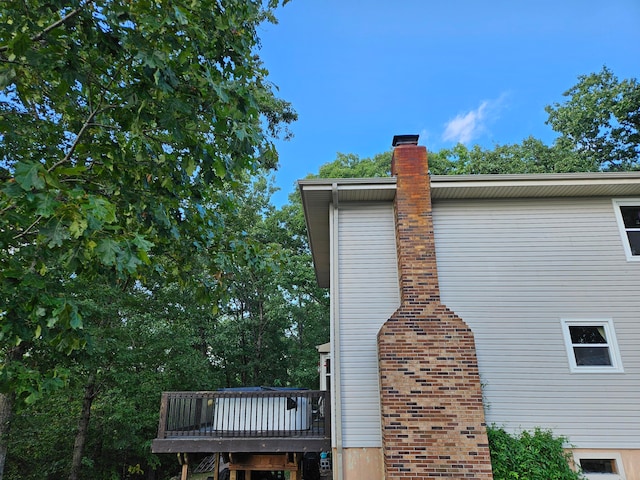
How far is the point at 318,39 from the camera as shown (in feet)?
41.0

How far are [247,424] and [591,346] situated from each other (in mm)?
7160

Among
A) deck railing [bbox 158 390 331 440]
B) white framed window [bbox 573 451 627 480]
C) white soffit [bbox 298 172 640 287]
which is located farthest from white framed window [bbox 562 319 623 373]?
deck railing [bbox 158 390 331 440]

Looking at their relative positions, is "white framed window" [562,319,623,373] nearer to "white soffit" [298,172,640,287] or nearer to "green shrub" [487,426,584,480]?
"green shrub" [487,426,584,480]

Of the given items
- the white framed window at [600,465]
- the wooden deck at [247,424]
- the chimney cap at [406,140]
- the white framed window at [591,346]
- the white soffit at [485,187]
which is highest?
the chimney cap at [406,140]

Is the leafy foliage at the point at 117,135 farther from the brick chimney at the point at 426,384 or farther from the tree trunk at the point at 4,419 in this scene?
the tree trunk at the point at 4,419

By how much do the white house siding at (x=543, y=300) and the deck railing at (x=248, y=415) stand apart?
3.84 m

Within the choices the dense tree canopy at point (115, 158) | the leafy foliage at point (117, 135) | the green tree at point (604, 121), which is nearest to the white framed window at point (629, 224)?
the dense tree canopy at point (115, 158)

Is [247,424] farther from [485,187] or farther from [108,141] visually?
[485,187]

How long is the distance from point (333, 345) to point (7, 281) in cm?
491

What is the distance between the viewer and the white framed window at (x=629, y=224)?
288 inches

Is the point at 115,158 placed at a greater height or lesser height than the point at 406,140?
lesser

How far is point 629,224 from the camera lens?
7.53m

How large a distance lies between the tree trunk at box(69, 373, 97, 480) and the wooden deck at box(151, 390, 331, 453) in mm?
5378

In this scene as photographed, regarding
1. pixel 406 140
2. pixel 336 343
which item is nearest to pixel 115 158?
pixel 336 343
